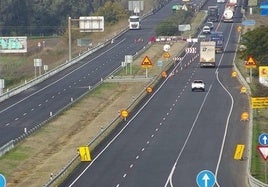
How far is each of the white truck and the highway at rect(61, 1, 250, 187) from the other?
1316 cm

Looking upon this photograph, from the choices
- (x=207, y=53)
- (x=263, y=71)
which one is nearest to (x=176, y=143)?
(x=263, y=71)

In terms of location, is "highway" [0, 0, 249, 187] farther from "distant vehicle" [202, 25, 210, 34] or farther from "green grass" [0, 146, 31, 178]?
"distant vehicle" [202, 25, 210, 34]

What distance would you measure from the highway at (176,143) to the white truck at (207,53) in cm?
1316

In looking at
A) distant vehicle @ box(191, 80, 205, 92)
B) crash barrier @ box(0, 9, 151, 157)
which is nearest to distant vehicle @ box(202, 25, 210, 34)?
crash barrier @ box(0, 9, 151, 157)

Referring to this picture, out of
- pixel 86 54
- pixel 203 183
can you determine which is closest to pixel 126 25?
pixel 86 54

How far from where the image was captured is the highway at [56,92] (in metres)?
77.9

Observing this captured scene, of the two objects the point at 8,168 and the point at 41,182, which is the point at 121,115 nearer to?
the point at 8,168

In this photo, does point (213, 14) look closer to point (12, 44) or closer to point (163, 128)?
Result: point (12, 44)

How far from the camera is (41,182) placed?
50.3 meters

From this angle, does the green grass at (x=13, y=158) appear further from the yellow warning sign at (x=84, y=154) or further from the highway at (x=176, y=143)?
the highway at (x=176, y=143)

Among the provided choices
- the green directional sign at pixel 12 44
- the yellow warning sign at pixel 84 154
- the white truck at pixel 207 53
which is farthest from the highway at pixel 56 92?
the white truck at pixel 207 53

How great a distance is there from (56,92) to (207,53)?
24083 millimetres

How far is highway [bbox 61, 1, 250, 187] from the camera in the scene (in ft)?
167

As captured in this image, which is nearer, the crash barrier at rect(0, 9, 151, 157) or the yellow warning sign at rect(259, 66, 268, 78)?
the crash barrier at rect(0, 9, 151, 157)
